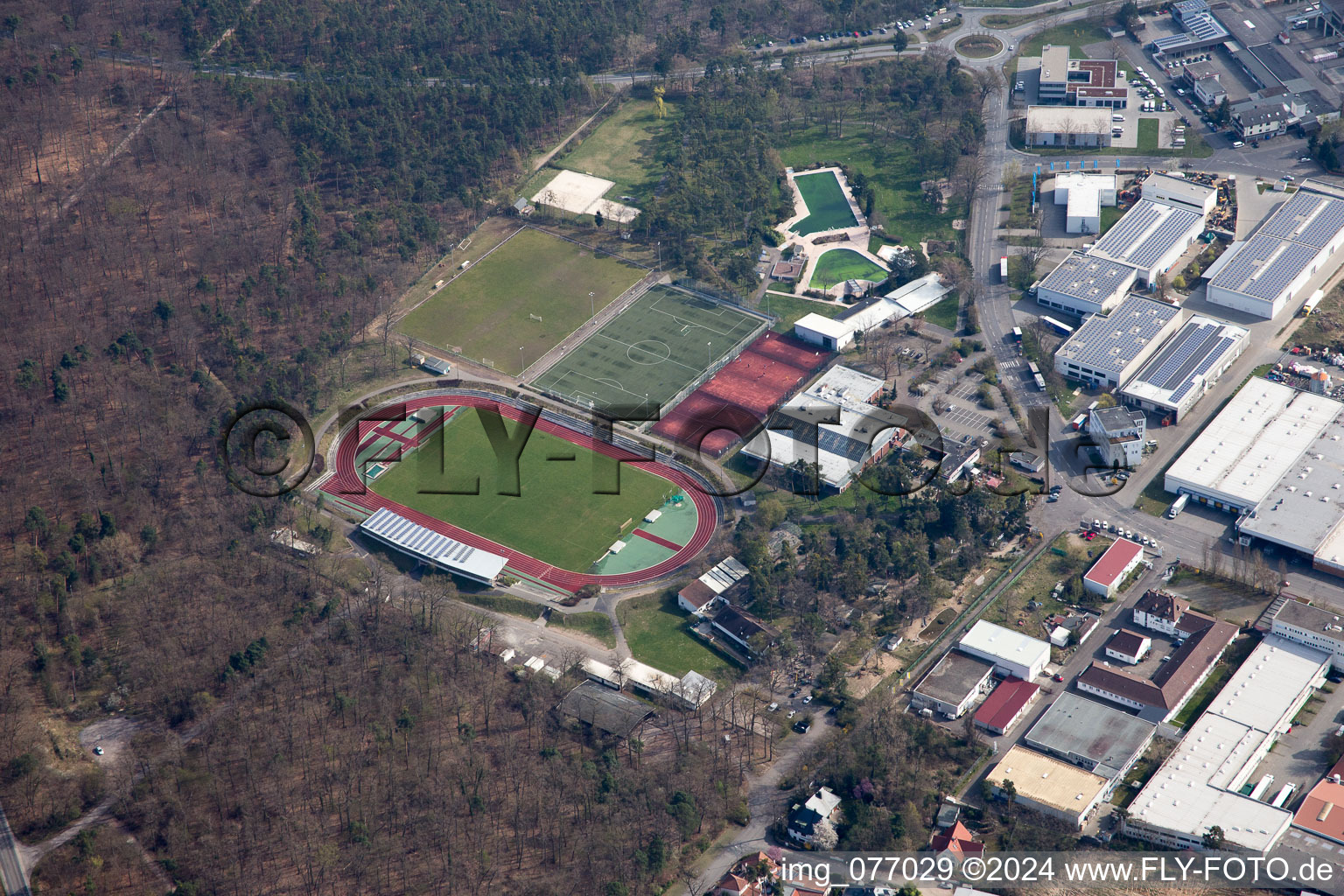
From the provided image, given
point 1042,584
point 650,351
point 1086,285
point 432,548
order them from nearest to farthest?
point 1042,584 → point 432,548 → point 1086,285 → point 650,351

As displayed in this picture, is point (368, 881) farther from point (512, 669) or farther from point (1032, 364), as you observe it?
point (1032, 364)

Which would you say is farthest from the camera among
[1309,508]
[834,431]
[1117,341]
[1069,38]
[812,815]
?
[1069,38]

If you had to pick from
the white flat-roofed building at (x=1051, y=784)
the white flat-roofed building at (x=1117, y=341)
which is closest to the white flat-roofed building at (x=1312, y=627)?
the white flat-roofed building at (x=1051, y=784)

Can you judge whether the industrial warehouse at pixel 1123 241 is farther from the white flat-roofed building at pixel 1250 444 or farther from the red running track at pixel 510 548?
the red running track at pixel 510 548

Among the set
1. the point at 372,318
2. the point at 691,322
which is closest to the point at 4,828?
the point at 372,318

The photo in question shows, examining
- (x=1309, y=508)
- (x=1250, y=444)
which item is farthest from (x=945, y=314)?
(x=1309, y=508)

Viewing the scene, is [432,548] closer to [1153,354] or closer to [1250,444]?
[1153,354]

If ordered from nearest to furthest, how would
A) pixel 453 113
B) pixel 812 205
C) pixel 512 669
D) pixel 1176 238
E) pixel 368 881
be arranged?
pixel 368 881 < pixel 512 669 < pixel 1176 238 < pixel 812 205 < pixel 453 113

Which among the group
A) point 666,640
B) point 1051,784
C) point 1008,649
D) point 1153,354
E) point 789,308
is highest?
point 1153,354
